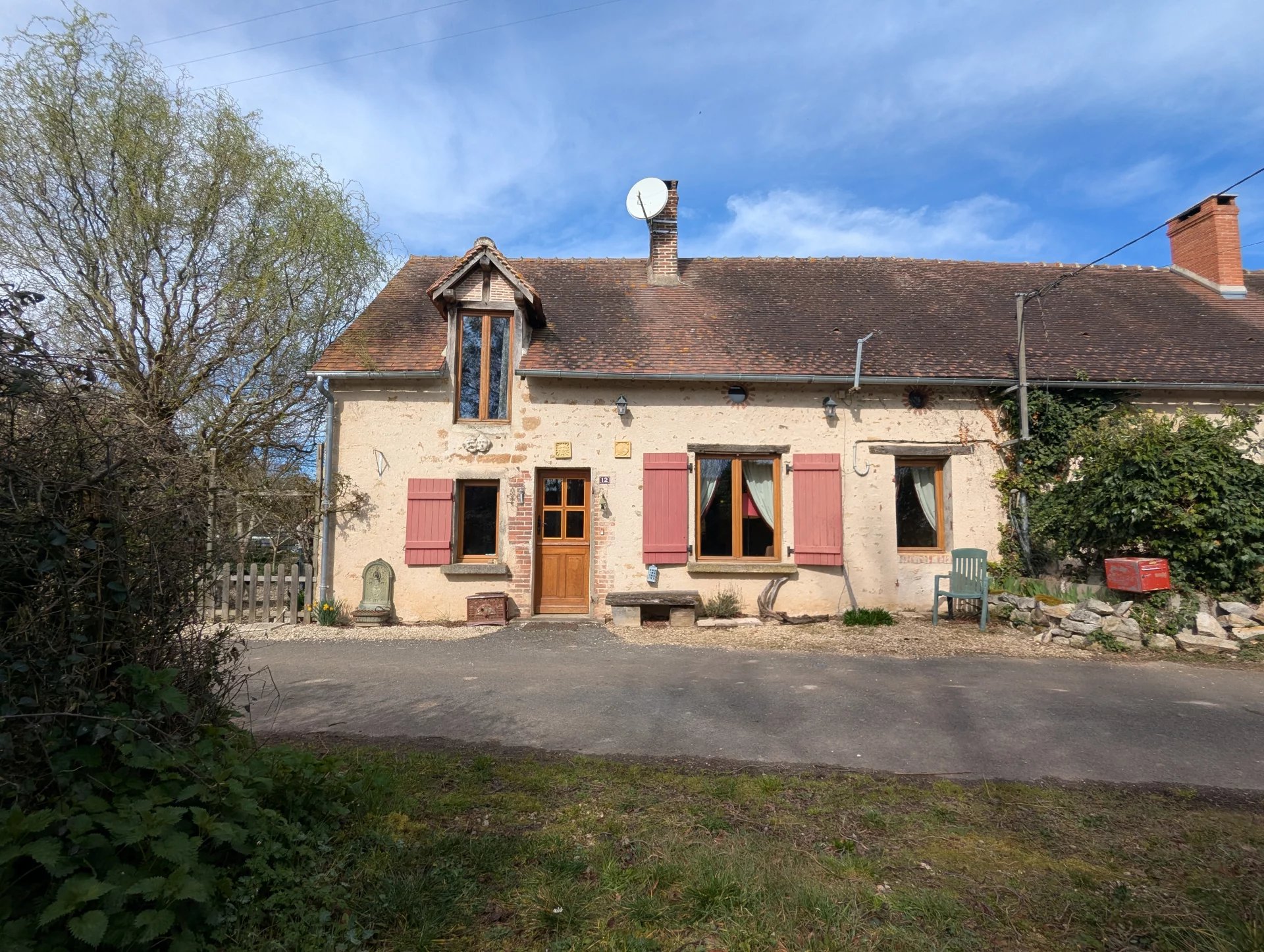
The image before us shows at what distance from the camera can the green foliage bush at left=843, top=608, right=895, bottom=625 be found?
8.55 meters

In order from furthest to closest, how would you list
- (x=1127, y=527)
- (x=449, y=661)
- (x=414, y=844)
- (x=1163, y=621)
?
1. (x=1127, y=527)
2. (x=1163, y=621)
3. (x=449, y=661)
4. (x=414, y=844)

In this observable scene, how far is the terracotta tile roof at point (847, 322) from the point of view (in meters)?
9.70

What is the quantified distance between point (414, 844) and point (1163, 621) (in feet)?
26.3

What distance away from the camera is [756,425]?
31.7 ft

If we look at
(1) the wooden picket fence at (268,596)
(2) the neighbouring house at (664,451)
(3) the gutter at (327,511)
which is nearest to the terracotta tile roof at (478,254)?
(2) the neighbouring house at (664,451)

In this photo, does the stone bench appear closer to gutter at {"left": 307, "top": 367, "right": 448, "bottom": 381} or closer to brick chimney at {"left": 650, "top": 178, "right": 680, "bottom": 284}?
gutter at {"left": 307, "top": 367, "right": 448, "bottom": 381}

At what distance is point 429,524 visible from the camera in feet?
30.5

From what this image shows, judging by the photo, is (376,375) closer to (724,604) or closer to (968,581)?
(724,604)

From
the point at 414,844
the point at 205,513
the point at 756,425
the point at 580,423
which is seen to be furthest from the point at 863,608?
the point at 205,513

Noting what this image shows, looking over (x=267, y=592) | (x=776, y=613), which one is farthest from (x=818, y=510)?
(x=267, y=592)

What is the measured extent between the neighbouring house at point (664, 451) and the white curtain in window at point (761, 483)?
0.10 feet

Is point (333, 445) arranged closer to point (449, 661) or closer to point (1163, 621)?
point (449, 661)

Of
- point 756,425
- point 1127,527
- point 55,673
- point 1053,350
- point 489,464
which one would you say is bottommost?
point 55,673

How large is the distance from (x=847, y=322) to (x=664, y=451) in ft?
13.3
